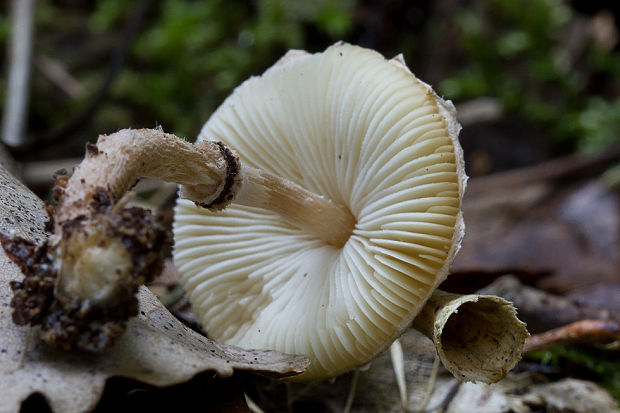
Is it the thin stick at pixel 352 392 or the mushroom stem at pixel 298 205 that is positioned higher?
the mushroom stem at pixel 298 205

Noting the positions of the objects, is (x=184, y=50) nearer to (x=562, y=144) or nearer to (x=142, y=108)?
(x=142, y=108)

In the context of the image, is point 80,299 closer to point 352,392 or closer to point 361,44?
point 352,392

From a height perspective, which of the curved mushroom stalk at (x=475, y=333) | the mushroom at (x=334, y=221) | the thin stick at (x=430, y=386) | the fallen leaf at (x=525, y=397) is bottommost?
the fallen leaf at (x=525, y=397)

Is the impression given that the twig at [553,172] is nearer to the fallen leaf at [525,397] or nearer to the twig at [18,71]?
the fallen leaf at [525,397]

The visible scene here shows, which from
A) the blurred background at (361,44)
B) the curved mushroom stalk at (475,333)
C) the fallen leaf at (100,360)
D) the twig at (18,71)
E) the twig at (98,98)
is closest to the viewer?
the fallen leaf at (100,360)

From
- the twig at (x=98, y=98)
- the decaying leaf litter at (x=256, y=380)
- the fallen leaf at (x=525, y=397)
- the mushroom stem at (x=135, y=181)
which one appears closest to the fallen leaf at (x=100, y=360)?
the decaying leaf litter at (x=256, y=380)

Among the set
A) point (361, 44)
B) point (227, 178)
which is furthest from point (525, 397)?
point (361, 44)
